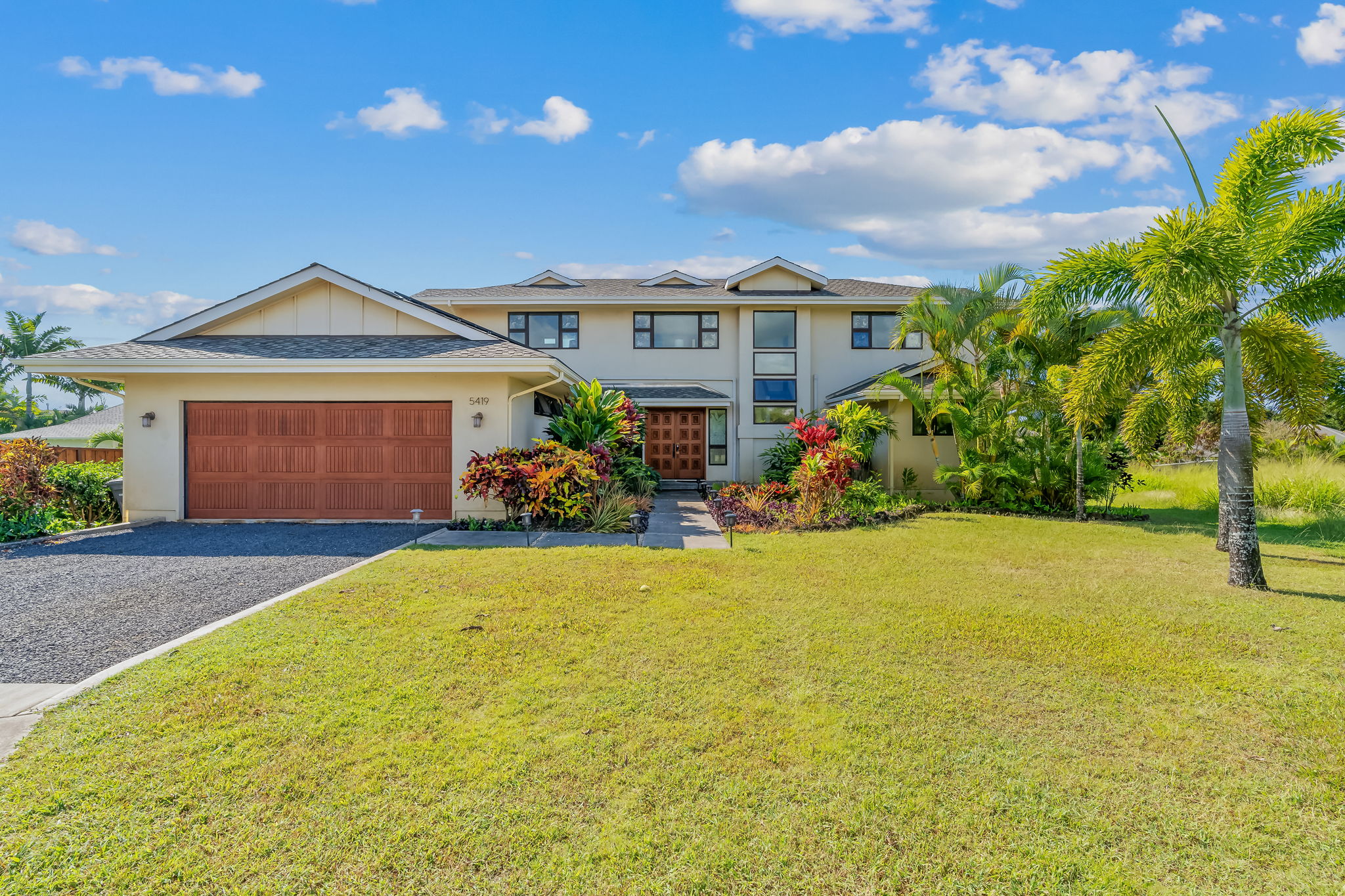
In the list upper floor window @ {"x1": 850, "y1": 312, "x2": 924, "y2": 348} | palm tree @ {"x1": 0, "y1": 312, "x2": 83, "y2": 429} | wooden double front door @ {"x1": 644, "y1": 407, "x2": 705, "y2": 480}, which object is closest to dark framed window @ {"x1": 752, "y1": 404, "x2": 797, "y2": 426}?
wooden double front door @ {"x1": 644, "y1": 407, "x2": 705, "y2": 480}

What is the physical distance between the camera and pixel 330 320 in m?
12.8

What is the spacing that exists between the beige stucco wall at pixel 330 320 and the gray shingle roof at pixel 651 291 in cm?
522

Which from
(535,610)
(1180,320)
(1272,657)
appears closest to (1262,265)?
(1180,320)

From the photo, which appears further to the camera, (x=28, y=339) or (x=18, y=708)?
(x=28, y=339)

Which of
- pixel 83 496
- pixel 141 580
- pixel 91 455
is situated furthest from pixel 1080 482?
pixel 91 455

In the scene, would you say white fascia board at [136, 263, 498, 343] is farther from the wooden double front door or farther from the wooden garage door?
the wooden double front door

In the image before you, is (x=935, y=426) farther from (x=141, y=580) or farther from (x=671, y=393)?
(x=141, y=580)

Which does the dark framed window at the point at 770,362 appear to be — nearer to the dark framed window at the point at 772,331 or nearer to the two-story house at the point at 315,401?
the dark framed window at the point at 772,331

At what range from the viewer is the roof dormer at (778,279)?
18.1m

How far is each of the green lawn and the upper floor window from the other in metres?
13.3

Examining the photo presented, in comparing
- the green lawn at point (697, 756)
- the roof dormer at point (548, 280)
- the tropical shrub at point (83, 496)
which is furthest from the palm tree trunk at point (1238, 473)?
the tropical shrub at point (83, 496)

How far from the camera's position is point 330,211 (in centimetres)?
1415

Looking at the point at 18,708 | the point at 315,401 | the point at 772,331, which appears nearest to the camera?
the point at 18,708

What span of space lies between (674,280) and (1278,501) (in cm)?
1570
